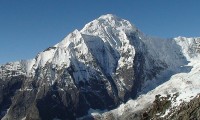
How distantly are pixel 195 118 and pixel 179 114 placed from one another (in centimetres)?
1140

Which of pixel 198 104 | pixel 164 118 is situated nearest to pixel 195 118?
pixel 198 104

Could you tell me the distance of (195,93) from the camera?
199 meters

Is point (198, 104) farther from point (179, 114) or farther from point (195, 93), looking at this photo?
point (195, 93)

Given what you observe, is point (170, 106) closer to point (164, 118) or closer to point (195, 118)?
point (164, 118)

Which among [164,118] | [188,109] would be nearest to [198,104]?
[188,109]

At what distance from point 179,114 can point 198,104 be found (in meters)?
9.38

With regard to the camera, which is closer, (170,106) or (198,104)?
(198,104)

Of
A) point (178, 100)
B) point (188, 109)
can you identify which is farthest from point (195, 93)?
point (188, 109)

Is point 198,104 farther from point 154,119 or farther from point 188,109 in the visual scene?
point 154,119

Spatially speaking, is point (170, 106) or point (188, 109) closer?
point (188, 109)

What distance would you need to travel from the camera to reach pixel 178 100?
196 meters

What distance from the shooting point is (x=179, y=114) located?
601 feet

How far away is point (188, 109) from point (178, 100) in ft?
56.1

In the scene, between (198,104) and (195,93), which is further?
(195,93)
